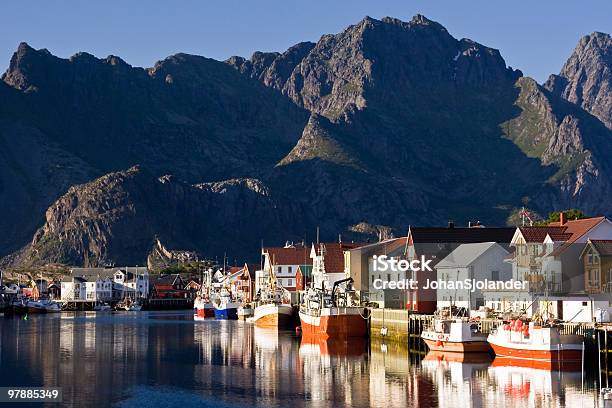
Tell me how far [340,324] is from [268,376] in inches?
1253

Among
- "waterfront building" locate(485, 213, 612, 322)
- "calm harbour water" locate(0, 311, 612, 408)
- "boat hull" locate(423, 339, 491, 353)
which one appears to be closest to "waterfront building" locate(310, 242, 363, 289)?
"calm harbour water" locate(0, 311, 612, 408)

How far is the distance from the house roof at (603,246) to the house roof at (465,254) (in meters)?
18.1

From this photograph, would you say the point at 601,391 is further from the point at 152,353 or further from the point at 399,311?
the point at 152,353

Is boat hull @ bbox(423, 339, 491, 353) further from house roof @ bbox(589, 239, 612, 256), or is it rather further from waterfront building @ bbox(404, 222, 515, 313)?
waterfront building @ bbox(404, 222, 515, 313)

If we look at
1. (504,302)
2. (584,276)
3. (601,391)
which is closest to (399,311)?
(504,302)

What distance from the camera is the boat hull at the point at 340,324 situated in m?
133

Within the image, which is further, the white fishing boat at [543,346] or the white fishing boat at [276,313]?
the white fishing boat at [276,313]

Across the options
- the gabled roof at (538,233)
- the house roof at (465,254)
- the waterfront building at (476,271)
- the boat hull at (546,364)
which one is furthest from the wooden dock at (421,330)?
the gabled roof at (538,233)

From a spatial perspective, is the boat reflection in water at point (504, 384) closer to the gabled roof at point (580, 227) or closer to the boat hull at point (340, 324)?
the gabled roof at point (580, 227)

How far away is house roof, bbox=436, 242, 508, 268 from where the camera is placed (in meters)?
130

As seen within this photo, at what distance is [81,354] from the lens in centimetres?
12662

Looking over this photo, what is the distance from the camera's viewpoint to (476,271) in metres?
130

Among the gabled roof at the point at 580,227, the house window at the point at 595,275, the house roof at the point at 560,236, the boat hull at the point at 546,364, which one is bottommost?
the boat hull at the point at 546,364

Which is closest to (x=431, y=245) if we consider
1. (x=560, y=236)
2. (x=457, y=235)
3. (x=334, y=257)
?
(x=457, y=235)
